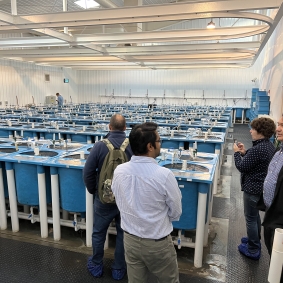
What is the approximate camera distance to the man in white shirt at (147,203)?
4.30 ft

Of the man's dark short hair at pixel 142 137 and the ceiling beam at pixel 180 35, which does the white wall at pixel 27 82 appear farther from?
the man's dark short hair at pixel 142 137

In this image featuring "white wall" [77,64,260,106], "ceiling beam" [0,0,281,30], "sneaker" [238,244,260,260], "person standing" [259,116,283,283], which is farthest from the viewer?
"white wall" [77,64,260,106]

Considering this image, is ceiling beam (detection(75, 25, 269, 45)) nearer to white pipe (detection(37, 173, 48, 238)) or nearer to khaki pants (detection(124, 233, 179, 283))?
white pipe (detection(37, 173, 48, 238))

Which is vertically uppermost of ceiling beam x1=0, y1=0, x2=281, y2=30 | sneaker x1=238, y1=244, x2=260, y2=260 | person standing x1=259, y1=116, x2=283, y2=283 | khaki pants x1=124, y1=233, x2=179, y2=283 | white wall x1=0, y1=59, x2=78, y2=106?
ceiling beam x1=0, y1=0, x2=281, y2=30

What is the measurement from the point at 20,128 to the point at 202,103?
12415mm

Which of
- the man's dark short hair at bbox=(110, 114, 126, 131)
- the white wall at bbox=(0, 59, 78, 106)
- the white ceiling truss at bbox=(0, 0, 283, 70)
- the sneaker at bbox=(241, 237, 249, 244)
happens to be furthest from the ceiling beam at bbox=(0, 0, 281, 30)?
the white wall at bbox=(0, 59, 78, 106)

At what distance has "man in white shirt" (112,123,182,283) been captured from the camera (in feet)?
4.30

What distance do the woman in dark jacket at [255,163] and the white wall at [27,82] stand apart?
1212 centimetres

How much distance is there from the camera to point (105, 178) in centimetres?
197

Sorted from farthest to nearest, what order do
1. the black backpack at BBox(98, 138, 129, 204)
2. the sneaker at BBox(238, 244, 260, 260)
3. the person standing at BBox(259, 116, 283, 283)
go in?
the sneaker at BBox(238, 244, 260, 260), the black backpack at BBox(98, 138, 129, 204), the person standing at BBox(259, 116, 283, 283)

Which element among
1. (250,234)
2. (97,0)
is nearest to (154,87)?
(97,0)

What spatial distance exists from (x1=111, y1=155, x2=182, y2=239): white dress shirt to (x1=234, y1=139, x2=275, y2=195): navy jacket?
1053mm

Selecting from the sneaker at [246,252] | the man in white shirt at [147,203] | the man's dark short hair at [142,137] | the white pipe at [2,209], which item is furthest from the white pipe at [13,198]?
the sneaker at [246,252]

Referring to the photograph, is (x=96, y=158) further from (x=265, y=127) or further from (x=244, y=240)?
(x=244, y=240)
